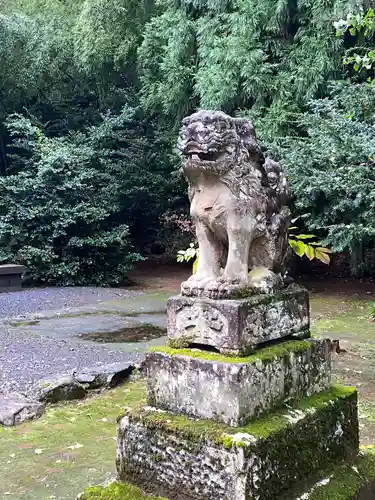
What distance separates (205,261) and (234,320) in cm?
38

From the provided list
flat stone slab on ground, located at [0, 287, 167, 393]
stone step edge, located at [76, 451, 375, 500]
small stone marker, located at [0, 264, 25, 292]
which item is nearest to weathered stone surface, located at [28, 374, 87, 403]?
flat stone slab on ground, located at [0, 287, 167, 393]

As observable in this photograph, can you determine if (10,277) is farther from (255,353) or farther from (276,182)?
(255,353)

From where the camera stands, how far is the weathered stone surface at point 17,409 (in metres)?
4.84

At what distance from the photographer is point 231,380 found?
2.38m

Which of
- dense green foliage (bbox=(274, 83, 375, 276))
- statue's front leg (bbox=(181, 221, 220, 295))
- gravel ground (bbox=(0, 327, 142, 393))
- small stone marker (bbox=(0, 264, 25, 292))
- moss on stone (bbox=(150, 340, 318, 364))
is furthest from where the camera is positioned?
small stone marker (bbox=(0, 264, 25, 292))

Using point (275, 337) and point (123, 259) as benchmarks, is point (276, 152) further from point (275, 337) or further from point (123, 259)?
point (275, 337)

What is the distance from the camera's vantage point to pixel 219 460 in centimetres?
231

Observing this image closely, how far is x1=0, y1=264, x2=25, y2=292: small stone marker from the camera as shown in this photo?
1220cm

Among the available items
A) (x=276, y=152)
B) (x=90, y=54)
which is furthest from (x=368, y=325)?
(x=90, y=54)

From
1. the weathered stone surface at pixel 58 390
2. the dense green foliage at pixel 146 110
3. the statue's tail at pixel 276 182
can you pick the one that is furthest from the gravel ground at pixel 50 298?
the statue's tail at pixel 276 182

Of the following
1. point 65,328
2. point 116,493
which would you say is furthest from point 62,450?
point 65,328

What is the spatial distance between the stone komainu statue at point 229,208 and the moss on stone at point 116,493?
846 millimetres

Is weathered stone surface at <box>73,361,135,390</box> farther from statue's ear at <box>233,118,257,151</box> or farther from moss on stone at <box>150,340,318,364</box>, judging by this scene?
statue's ear at <box>233,118,257,151</box>

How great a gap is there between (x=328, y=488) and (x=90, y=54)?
1337 cm
